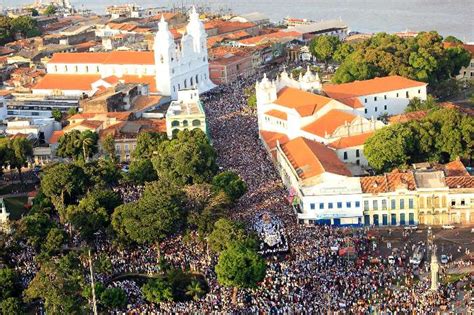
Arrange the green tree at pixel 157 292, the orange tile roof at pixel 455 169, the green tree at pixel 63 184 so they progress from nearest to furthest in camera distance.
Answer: the green tree at pixel 157 292 → the green tree at pixel 63 184 → the orange tile roof at pixel 455 169

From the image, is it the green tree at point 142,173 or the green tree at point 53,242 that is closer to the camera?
the green tree at point 53,242

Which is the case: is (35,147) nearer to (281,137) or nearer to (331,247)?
(281,137)

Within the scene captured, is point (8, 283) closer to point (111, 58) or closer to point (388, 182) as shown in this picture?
point (388, 182)

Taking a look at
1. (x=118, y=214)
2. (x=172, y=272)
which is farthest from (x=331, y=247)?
(x=118, y=214)

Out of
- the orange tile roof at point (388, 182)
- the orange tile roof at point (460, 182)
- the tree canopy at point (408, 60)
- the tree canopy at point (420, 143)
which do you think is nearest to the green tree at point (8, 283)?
the orange tile roof at point (388, 182)

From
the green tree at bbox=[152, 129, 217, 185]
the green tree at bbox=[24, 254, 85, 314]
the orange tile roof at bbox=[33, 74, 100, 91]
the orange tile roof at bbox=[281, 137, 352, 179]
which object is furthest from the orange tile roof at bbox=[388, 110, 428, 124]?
the orange tile roof at bbox=[33, 74, 100, 91]

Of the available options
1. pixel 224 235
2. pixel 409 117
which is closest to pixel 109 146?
pixel 409 117

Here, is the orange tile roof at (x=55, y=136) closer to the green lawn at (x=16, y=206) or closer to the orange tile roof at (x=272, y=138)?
the green lawn at (x=16, y=206)
